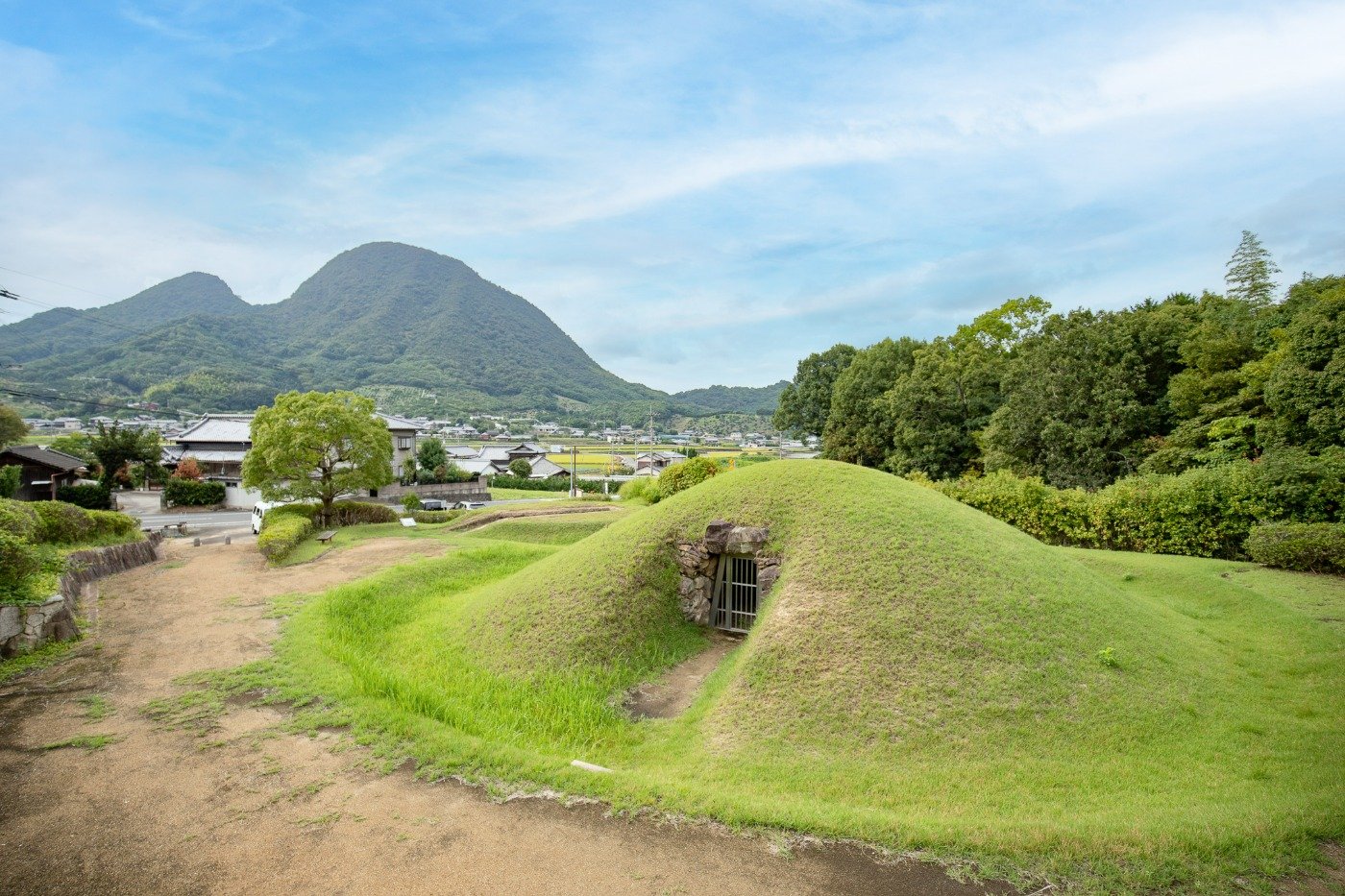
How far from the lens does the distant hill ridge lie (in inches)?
3947

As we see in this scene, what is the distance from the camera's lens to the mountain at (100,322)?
397 ft

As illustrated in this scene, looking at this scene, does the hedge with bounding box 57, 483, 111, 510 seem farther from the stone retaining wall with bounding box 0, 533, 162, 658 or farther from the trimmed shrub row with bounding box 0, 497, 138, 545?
the stone retaining wall with bounding box 0, 533, 162, 658

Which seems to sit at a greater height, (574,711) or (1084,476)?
(1084,476)

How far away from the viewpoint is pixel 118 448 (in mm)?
39781

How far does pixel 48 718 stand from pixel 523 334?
189 m

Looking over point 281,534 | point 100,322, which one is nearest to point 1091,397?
point 281,534

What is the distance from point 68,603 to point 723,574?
1352 centimetres

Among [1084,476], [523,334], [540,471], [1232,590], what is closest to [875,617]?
[1232,590]

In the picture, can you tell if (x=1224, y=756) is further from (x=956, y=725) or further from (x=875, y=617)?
(x=875, y=617)

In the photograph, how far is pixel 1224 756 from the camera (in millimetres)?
7922

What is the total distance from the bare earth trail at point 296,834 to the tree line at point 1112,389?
67.0 ft

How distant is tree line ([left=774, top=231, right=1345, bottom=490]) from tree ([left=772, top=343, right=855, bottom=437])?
21.4 feet

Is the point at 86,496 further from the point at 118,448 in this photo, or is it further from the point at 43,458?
the point at 118,448

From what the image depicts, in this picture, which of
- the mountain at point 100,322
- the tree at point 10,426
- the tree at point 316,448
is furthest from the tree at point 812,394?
the mountain at point 100,322
